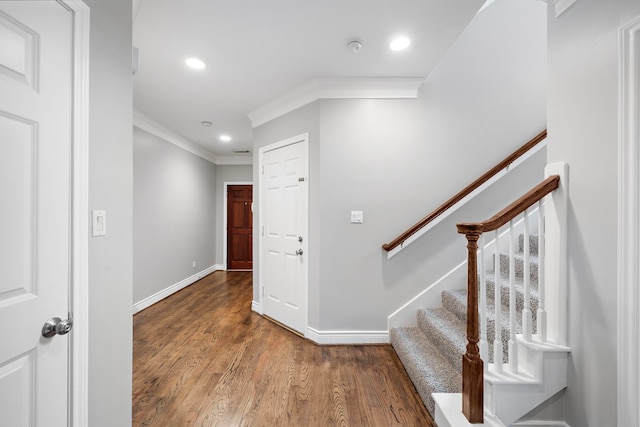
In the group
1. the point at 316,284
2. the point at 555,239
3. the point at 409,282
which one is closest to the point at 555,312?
the point at 555,239

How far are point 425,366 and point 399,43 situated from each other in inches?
91.7

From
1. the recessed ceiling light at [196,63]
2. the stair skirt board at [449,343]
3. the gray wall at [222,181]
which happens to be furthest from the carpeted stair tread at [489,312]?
the gray wall at [222,181]

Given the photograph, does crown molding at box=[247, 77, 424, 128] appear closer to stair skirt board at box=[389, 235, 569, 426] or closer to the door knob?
stair skirt board at box=[389, 235, 569, 426]

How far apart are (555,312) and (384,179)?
161 cm

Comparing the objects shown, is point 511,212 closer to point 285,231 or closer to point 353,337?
point 353,337

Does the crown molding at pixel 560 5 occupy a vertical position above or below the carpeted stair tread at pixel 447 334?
above

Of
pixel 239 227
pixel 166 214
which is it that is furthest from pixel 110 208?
pixel 239 227

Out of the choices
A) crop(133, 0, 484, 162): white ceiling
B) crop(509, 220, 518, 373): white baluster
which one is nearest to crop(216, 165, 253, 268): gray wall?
crop(133, 0, 484, 162): white ceiling

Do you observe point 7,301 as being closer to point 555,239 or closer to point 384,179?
point 555,239

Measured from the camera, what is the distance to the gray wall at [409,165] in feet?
8.68

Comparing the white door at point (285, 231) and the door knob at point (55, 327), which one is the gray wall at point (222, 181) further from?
the door knob at point (55, 327)

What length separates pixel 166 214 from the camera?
13.4 feet

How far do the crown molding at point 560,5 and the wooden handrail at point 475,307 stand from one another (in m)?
0.83

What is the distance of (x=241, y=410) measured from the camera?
1742 mm
